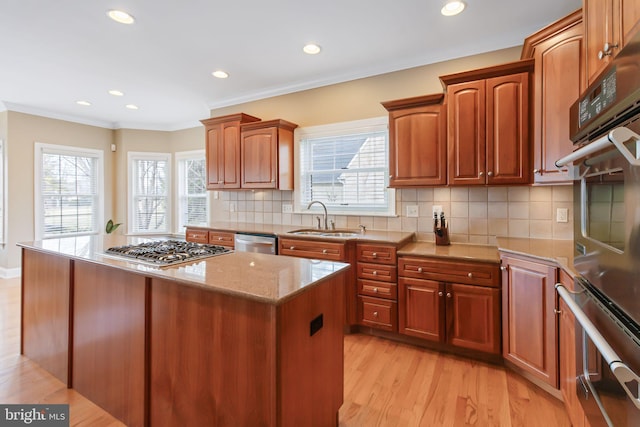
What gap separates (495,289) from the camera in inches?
89.4

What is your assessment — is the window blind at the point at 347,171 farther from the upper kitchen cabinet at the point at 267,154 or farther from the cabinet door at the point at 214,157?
the cabinet door at the point at 214,157

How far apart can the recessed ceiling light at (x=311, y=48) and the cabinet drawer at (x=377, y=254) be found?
1.89m

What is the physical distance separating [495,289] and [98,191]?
6338 millimetres

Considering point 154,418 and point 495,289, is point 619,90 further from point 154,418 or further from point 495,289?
point 154,418

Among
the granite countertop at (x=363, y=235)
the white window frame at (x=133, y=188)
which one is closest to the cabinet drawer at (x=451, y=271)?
the granite countertop at (x=363, y=235)

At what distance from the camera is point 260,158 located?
3729mm

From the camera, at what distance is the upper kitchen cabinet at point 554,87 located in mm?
2016

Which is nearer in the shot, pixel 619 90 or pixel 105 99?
pixel 619 90

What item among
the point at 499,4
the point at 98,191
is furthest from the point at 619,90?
the point at 98,191

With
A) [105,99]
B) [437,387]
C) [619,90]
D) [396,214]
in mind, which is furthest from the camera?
[105,99]

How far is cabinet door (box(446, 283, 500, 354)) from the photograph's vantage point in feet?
7.47

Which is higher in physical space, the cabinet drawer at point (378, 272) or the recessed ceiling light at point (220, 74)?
the recessed ceiling light at point (220, 74)

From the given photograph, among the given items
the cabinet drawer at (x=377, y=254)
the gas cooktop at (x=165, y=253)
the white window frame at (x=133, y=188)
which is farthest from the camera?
the white window frame at (x=133, y=188)

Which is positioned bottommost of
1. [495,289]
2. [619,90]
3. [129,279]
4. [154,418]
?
[154,418]
